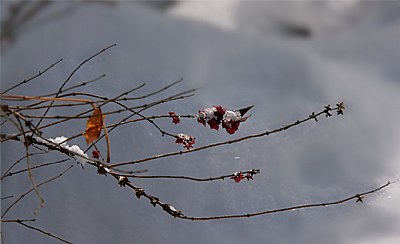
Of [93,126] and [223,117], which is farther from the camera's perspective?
[223,117]

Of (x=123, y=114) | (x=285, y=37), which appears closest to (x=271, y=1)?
(x=285, y=37)

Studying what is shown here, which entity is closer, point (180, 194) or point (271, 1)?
point (271, 1)

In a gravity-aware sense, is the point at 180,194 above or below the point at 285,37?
below

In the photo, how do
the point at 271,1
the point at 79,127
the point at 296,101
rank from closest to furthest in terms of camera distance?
the point at 271,1 < the point at 296,101 < the point at 79,127

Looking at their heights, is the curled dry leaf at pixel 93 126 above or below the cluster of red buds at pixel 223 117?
below

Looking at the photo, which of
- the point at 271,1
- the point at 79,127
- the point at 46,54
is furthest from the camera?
the point at 79,127

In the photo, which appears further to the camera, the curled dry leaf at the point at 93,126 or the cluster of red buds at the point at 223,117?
the cluster of red buds at the point at 223,117

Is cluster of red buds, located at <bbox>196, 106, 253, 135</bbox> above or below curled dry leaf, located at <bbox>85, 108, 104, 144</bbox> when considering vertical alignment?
above

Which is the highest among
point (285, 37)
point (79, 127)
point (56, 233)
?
point (79, 127)

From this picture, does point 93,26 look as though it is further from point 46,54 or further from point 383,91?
point 383,91

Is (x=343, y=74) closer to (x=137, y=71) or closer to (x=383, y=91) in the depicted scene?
(x=383, y=91)

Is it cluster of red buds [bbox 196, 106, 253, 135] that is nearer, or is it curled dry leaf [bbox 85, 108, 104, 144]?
curled dry leaf [bbox 85, 108, 104, 144]
